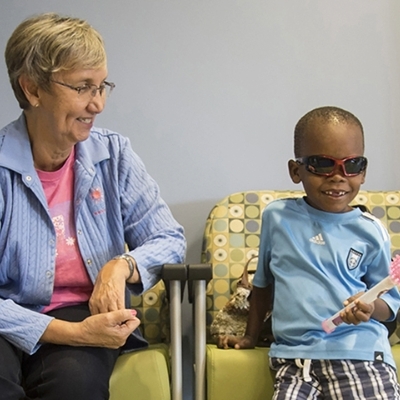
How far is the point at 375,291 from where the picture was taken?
122cm

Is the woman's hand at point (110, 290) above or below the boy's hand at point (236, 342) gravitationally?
above

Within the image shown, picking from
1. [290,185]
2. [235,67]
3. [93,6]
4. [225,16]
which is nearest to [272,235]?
[290,185]

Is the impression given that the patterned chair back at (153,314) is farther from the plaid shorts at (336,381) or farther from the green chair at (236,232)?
the plaid shorts at (336,381)

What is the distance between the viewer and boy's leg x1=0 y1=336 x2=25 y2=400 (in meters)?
1.20

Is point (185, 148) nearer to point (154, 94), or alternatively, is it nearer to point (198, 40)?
point (154, 94)

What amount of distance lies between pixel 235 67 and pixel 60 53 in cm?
80

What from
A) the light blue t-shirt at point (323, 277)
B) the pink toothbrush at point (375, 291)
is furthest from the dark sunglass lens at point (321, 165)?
the pink toothbrush at point (375, 291)

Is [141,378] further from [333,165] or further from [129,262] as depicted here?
[333,165]

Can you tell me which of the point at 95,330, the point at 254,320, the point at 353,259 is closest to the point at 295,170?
the point at 353,259

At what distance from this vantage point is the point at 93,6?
199 cm

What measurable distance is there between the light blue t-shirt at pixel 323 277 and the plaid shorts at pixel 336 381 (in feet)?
0.06

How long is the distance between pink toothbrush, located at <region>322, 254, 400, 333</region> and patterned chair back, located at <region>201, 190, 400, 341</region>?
50 cm

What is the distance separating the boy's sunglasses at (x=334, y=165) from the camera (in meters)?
1.38

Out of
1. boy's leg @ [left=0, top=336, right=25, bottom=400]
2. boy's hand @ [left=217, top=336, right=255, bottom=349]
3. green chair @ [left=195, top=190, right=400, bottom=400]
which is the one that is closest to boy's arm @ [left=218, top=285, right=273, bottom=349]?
boy's hand @ [left=217, top=336, right=255, bottom=349]
